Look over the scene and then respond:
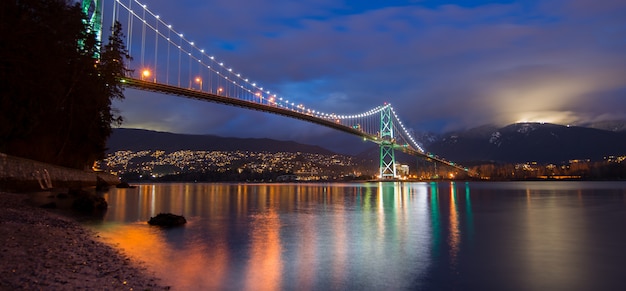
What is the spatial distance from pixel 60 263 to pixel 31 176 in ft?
60.8

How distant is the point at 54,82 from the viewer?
45.5 ft

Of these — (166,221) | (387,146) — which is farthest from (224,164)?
(166,221)

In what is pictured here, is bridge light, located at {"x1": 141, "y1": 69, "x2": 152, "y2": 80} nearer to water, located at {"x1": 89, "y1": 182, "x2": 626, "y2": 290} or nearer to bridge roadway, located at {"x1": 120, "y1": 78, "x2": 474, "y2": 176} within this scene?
bridge roadway, located at {"x1": 120, "y1": 78, "x2": 474, "y2": 176}

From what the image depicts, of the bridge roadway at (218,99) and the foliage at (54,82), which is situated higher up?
the bridge roadway at (218,99)

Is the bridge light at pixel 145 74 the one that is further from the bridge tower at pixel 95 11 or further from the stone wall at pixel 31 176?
the stone wall at pixel 31 176

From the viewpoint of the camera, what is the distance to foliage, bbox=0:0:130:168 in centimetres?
1071

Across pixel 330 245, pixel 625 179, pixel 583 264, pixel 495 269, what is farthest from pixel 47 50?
pixel 625 179

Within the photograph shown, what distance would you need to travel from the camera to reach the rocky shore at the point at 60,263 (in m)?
4.69

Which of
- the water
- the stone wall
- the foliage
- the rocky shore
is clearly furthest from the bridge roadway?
the rocky shore

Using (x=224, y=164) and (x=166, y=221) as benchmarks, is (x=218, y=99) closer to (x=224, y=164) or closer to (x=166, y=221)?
(x=166, y=221)

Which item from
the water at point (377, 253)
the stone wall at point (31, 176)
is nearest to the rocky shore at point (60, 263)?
the water at point (377, 253)

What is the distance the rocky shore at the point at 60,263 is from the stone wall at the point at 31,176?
11.3 m

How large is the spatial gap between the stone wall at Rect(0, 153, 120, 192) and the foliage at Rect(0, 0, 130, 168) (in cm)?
86

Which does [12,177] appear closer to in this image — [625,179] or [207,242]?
[207,242]
